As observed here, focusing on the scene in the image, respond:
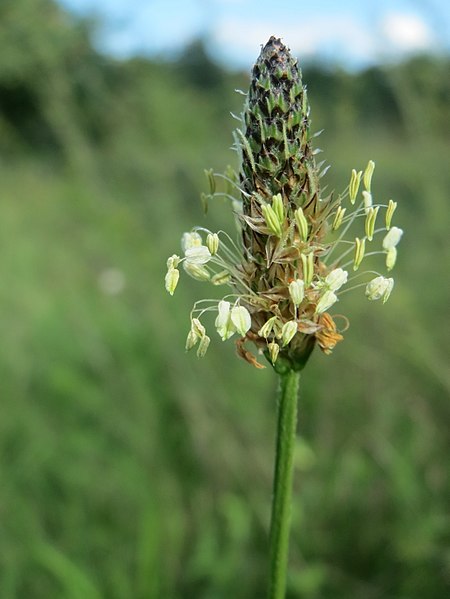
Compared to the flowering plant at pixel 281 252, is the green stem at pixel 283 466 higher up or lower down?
lower down

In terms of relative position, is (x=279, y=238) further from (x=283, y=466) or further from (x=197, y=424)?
(x=197, y=424)

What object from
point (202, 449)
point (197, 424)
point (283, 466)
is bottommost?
point (283, 466)

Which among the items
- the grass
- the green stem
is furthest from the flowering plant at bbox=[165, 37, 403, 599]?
the grass

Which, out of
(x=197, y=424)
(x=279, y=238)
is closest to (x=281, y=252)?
(x=279, y=238)

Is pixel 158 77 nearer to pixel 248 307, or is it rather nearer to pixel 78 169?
pixel 78 169

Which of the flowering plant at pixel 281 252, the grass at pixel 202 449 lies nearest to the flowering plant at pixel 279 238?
the flowering plant at pixel 281 252

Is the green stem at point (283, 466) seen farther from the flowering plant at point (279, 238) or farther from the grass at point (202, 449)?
the grass at point (202, 449)

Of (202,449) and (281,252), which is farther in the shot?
(202,449)
